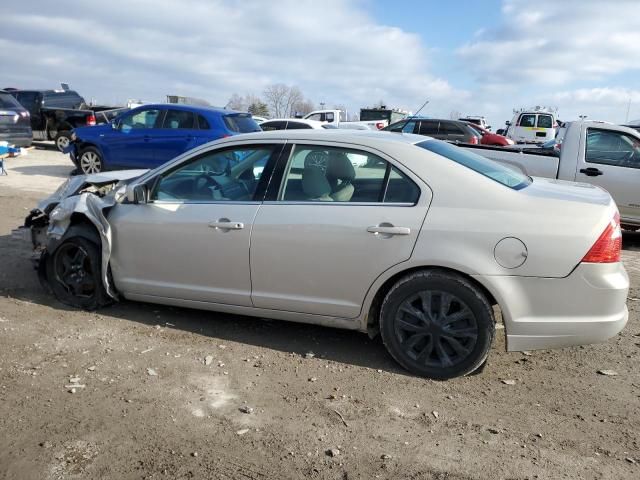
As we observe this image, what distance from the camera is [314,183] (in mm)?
4012

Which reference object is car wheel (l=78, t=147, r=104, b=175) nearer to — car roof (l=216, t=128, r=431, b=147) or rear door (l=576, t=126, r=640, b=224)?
car roof (l=216, t=128, r=431, b=147)

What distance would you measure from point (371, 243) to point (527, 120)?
23491mm

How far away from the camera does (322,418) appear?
127 inches

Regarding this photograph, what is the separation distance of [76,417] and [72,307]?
184 centimetres

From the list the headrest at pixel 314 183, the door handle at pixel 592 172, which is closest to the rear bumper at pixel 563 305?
the headrest at pixel 314 183

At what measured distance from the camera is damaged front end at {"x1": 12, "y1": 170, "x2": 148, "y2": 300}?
4.54 metres

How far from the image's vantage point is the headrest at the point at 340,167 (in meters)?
3.93

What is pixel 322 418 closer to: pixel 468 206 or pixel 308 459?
pixel 308 459

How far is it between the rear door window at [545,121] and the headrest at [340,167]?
902 inches

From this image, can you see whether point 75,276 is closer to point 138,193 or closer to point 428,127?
point 138,193

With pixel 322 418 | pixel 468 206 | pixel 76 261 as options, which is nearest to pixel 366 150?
pixel 468 206

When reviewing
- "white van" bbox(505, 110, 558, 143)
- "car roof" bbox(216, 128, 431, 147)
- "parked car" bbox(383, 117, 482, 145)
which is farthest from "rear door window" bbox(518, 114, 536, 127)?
"car roof" bbox(216, 128, 431, 147)

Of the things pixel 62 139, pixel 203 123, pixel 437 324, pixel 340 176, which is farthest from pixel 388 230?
pixel 62 139

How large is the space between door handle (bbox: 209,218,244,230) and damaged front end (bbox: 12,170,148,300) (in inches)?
40.1
